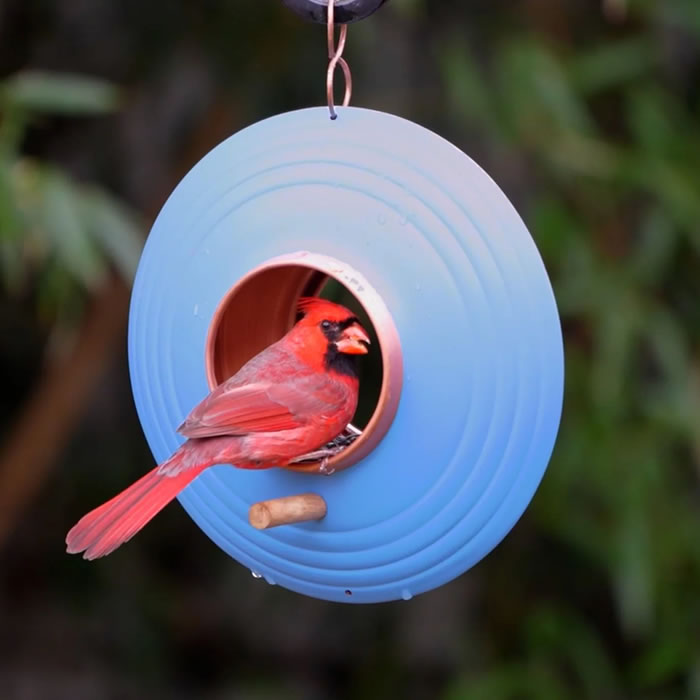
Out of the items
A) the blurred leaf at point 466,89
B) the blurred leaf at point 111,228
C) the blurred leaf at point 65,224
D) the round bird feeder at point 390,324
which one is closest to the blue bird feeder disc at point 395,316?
the round bird feeder at point 390,324

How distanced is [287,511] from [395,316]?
253 mm

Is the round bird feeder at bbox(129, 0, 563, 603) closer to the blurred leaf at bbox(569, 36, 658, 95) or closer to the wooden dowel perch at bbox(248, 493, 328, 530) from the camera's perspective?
the wooden dowel perch at bbox(248, 493, 328, 530)

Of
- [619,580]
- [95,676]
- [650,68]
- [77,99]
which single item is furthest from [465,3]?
[95,676]

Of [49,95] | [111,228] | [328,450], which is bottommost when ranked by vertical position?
[111,228]

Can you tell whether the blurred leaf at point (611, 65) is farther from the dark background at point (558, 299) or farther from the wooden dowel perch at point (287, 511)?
the wooden dowel perch at point (287, 511)

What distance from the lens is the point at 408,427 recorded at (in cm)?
134

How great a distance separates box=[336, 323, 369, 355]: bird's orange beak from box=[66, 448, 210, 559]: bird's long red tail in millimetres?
244

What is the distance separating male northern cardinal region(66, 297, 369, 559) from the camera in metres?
1.30

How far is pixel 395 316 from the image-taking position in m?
1.33

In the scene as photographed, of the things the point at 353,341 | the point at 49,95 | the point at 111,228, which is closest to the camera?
the point at 353,341

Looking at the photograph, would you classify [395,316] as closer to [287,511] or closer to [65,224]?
[287,511]

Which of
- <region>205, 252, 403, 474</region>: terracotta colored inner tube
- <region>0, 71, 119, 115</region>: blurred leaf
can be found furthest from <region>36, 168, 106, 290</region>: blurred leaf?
<region>205, 252, 403, 474</region>: terracotta colored inner tube

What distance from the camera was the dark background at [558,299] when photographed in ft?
9.50

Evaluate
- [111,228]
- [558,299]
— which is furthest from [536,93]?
[111,228]
